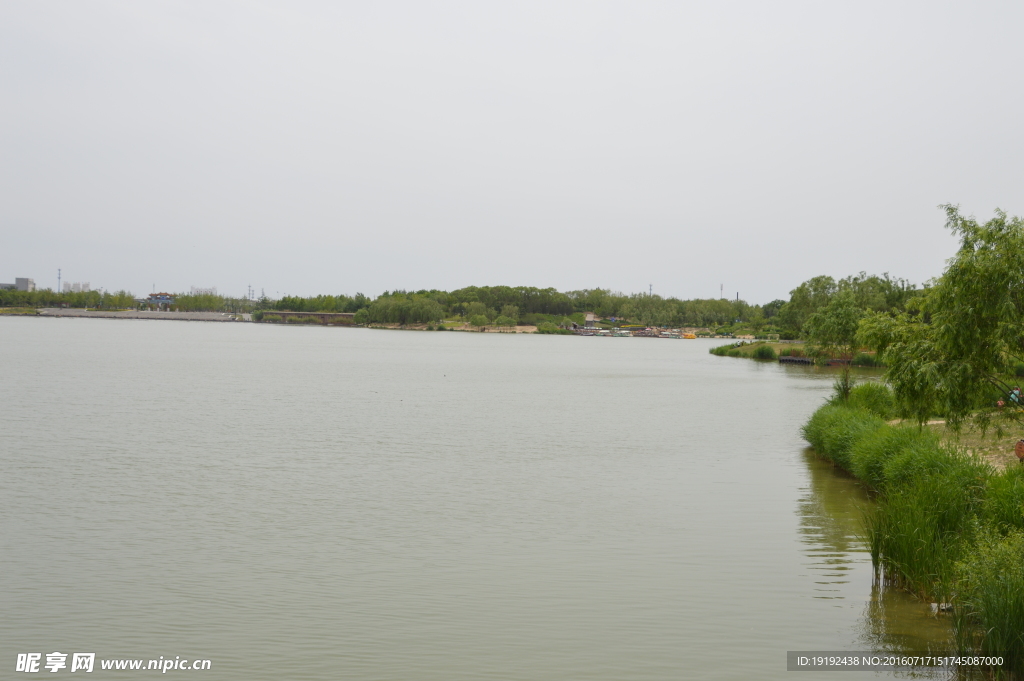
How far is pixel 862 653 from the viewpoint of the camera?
31.1 feet

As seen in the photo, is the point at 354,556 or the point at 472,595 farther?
the point at 354,556

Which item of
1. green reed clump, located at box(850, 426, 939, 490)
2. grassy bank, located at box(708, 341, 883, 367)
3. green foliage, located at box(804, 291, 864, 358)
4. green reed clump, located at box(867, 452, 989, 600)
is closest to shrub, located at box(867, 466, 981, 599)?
green reed clump, located at box(867, 452, 989, 600)

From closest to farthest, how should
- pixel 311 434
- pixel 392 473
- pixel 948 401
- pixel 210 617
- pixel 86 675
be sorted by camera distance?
pixel 86 675, pixel 210 617, pixel 948 401, pixel 392 473, pixel 311 434

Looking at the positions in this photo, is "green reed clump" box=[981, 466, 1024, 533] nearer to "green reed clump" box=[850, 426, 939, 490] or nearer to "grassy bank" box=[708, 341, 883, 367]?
"green reed clump" box=[850, 426, 939, 490]

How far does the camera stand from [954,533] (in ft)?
38.1

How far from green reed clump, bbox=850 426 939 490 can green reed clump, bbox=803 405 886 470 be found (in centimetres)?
138

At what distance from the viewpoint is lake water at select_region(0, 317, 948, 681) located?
31.8 ft

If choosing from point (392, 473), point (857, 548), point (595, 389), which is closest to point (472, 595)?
point (857, 548)

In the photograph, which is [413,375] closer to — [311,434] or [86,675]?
[311,434]

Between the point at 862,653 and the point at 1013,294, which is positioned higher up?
the point at 1013,294

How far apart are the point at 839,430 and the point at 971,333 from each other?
1224cm

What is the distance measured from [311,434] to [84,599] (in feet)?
56.5

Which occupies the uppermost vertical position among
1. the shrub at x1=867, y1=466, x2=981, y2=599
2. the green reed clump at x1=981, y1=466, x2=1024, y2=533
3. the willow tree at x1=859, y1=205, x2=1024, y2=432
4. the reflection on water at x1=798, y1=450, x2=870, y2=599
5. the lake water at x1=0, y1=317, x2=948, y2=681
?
the willow tree at x1=859, y1=205, x2=1024, y2=432

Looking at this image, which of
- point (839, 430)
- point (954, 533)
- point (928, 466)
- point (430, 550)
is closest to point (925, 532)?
point (954, 533)
